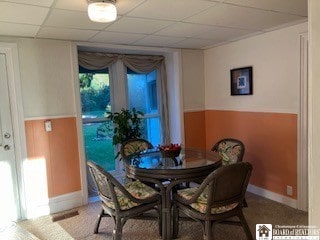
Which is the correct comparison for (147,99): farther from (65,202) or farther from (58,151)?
(65,202)

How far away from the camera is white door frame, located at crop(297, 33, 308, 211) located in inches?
113

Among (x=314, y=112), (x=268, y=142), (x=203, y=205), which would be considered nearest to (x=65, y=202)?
(x=203, y=205)

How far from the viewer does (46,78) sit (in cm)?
320

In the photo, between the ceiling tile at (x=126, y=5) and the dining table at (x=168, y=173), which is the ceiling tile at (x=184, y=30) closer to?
the ceiling tile at (x=126, y=5)

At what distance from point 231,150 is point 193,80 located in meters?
1.53

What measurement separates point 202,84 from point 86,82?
74.1 inches

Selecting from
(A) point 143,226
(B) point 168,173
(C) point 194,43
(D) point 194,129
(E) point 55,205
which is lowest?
(A) point 143,226

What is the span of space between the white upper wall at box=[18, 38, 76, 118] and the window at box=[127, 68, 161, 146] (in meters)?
1.22

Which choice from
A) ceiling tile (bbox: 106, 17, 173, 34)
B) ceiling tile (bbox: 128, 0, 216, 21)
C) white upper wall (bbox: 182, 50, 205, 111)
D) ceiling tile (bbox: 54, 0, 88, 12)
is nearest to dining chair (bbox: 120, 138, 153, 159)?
white upper wall (bbox: 182, 50, 205, 111)

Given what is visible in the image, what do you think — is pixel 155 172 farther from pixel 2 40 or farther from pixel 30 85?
pixel 2 40

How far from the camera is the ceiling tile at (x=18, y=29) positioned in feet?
8.45

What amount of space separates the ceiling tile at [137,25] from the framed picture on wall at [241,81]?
1.41 meters

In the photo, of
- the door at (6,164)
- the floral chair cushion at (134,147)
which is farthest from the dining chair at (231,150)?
the door at (6,164)

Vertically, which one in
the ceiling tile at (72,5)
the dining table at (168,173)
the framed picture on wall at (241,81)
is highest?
the ceiling tile at (72,5)
